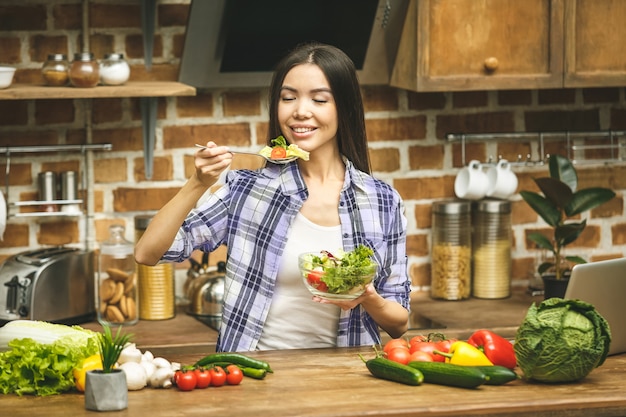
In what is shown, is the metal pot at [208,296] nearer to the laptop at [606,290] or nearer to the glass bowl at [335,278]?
the glass bowl at [335,278]

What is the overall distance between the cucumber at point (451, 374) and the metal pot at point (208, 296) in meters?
1.30

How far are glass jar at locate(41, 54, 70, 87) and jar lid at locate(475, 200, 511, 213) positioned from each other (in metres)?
1.50

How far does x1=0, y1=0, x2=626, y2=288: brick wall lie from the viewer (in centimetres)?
354

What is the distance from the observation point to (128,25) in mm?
3572

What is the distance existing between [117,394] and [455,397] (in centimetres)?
66

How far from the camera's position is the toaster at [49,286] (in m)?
3.30

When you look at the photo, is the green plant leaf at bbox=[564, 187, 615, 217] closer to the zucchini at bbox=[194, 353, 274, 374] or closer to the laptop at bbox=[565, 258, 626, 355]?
the laptop at bbox=[565, 258, 626, 355]

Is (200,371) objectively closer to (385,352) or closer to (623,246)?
(385,352)

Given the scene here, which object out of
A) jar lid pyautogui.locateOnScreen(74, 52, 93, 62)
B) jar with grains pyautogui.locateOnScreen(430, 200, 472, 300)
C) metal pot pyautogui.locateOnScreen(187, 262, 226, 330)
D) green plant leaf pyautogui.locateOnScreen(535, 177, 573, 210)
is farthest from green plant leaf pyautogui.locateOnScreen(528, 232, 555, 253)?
jar lid pyautogui.locateOnScreen(74, 52, 93, 62)

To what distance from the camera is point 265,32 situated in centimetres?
351

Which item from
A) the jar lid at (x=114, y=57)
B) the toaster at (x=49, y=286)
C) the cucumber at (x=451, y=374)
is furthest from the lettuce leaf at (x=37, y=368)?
the jar lid at (x=114, y=57)

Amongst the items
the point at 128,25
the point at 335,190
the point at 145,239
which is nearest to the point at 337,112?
the point at 335,190

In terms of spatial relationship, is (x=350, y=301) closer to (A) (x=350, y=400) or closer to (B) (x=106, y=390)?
(A) (x=350, y=400)

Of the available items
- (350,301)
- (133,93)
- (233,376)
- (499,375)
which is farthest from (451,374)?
(133,93)
